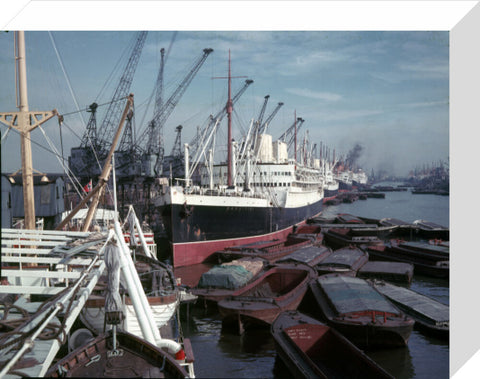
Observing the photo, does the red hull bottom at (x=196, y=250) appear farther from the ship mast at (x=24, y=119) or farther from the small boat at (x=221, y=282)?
the ship mast at (x=24, y=119)

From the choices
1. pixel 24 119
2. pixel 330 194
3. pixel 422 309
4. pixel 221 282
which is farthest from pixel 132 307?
pixel 330 194

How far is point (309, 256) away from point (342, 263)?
1.67 m

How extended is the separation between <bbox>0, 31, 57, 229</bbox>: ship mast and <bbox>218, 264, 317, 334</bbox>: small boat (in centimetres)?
542

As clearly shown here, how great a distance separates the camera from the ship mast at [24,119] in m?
8.50

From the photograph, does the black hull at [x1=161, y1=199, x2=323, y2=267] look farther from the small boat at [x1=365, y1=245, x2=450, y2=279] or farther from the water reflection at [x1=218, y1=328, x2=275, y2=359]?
the water reflection at [x1=218, y1=328, x2=275, y2=359]

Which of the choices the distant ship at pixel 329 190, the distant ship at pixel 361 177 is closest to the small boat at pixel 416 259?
the distant ship at pixel 361 177

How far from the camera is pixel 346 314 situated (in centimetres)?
934

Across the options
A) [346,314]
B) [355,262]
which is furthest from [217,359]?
[355,262]

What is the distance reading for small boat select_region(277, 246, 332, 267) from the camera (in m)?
15.4

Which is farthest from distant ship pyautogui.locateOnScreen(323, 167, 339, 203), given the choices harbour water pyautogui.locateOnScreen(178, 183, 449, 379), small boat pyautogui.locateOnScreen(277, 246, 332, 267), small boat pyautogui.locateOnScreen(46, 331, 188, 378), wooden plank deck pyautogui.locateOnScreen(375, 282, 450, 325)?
small boat pyautogui.locateOnScreen(46, 331, 188, 378)

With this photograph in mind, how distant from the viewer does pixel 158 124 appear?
1414 cm

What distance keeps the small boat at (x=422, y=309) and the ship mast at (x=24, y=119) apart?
995 centimetres
